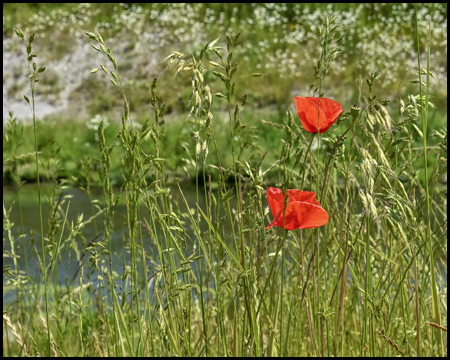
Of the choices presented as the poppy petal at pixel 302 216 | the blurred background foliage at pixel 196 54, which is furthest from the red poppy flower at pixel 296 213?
the blurred background foliage at pixel 196 54

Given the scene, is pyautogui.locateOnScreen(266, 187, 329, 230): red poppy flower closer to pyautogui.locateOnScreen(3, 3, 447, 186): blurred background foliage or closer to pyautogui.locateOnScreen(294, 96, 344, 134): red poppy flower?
→ pyautogui.locateOnScreen(294, 96, 344, 134): red poppy flower

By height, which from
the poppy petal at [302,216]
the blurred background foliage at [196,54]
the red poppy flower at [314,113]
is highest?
the red poppy flower at [314,113]

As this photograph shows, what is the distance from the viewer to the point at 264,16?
809 centimetres

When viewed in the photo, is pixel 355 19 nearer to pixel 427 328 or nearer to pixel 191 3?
pixel 191 3

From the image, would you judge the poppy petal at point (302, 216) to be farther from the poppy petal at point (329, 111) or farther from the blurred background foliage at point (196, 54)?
the blurred background foliage at point (196, 54)

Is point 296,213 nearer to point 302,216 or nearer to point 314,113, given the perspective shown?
point 302,216

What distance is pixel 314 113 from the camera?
33.3 inches

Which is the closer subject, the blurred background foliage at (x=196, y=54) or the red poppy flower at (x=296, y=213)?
the red poppy flower at (x=296, y=213)

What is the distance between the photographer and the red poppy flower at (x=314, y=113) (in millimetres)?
846

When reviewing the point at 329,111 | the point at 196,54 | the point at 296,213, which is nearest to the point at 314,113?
the point at 329,111

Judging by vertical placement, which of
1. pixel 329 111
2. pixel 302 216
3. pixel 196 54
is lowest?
pixel 196 54

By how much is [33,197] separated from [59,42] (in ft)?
13.7

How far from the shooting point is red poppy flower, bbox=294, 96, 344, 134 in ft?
2.78

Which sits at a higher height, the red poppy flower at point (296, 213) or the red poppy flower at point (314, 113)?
the red poppy flower at point (314, 113)
